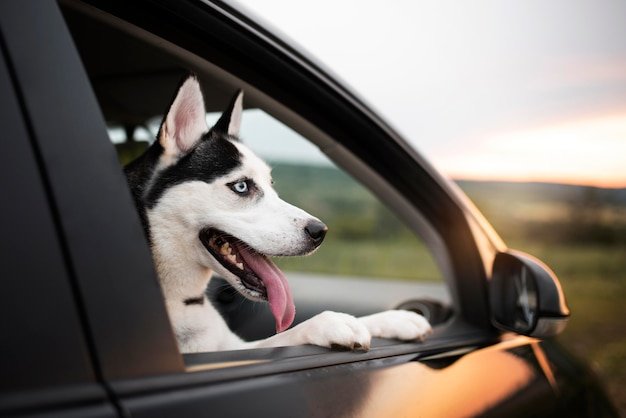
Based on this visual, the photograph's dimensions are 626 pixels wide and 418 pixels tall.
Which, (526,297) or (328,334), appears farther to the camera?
(526,297)

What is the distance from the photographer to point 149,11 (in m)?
1.44

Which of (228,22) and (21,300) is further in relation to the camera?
(228,22)

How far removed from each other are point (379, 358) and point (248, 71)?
0.85 meters

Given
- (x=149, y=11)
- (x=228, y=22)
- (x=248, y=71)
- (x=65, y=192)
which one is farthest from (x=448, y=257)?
(x=65, y=192)

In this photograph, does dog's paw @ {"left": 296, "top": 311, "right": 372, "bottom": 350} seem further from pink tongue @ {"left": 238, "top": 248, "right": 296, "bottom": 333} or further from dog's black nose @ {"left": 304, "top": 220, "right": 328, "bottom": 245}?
dog's black nose @ {"left": 304, "top": 220, "right": 328, "bottom": 245}

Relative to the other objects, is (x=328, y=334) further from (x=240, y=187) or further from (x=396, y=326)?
(x=240, y=187)

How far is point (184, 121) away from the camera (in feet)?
5.46

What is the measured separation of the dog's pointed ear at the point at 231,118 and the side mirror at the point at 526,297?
1.10 meters

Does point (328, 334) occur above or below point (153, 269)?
below

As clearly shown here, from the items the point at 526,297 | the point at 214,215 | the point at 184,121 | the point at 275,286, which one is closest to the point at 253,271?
the point at 275,286

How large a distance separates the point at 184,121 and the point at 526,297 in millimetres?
1342

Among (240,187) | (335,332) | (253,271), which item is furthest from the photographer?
(240,187)

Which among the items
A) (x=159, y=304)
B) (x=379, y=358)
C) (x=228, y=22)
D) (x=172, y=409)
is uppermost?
(x=228, y=22)

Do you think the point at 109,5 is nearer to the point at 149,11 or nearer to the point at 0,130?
the point at 149,11
